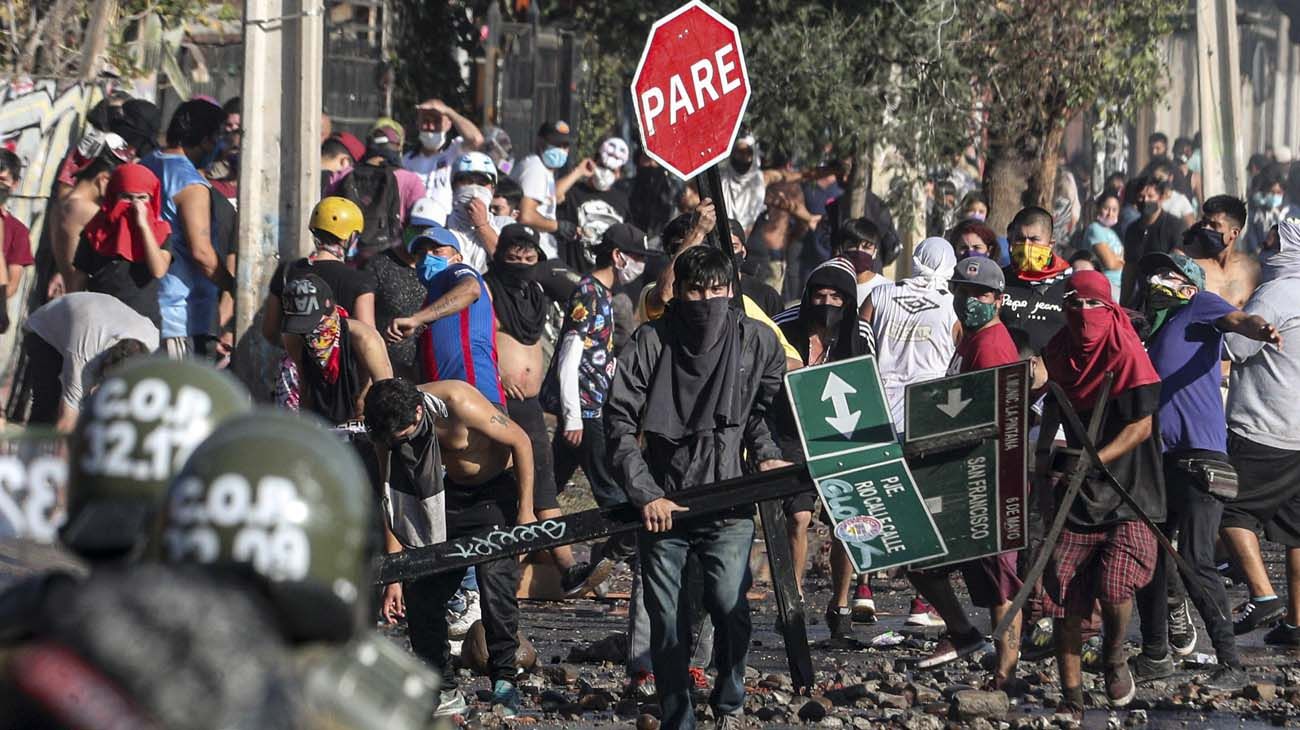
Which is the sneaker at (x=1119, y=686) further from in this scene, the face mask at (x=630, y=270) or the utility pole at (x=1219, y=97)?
the utility pole at (x=1219, y=97)

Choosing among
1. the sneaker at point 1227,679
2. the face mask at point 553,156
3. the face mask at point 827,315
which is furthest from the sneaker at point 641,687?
the face mask at point 553,156

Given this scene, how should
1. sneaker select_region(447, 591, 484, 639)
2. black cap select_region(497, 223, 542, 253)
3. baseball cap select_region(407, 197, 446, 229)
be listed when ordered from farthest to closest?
1. baseball cap select_region(407, 197, 446, 229)
2. black cap select_region(497, 223, 542, 253)
3. sneaker select_region(447, 591, 484, 639)

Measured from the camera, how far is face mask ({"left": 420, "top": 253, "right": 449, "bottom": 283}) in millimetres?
10445

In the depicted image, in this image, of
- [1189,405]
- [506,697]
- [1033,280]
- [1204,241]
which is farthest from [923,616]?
[506,697]

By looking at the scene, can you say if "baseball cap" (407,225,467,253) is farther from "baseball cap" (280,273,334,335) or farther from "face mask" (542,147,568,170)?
"face mask" (542,147,568,170)

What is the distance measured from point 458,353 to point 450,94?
51.5ft

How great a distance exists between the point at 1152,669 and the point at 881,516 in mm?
1772

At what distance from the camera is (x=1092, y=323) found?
8.47 metres

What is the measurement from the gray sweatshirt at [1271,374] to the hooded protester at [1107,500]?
1537mm

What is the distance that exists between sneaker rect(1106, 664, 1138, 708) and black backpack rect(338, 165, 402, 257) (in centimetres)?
545

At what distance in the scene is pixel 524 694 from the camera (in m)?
8.53

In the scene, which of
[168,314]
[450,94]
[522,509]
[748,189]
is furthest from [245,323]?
[450,94]

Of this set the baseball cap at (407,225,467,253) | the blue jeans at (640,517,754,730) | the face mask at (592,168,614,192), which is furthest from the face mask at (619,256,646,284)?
the face mask at (592,168,614,192)

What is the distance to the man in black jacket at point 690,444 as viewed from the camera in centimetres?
757
